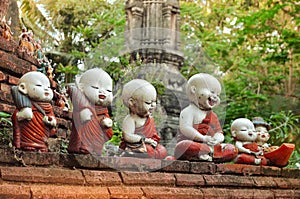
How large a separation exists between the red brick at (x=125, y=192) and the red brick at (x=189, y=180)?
44cm

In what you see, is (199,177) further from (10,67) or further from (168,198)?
(10,67)

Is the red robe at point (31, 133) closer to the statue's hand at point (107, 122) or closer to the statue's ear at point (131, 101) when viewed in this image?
the statue's hand at point (107, 122)

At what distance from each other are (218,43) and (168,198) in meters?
12.2

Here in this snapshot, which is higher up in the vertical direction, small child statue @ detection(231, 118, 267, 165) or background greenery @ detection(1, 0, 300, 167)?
background greenery @ detection(1, 0, 300, 167)

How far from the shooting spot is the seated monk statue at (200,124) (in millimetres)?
4363

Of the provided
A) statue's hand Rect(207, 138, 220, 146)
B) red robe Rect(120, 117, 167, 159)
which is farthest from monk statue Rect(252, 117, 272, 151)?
red robe Rect(120, 117, 167, 159)

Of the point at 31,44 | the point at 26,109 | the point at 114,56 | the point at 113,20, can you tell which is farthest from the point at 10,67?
the point at 113,20

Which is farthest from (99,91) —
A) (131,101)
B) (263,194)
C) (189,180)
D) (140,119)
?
(263,194)

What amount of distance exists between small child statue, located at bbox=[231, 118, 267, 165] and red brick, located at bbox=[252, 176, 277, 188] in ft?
0.51

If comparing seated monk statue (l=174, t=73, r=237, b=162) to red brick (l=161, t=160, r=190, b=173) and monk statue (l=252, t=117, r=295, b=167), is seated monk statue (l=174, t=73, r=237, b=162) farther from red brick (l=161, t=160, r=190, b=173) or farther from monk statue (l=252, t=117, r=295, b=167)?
monk statue (l=252, t=117, r=295, b=167)

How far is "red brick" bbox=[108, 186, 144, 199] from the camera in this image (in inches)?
139

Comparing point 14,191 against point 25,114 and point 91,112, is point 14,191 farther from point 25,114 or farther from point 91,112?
point 91,112

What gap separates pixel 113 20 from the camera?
50.8 feet

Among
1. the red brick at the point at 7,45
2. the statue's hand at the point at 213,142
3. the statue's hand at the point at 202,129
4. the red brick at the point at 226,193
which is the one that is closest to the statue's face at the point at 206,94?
the statue's hand at the point at 202,129
